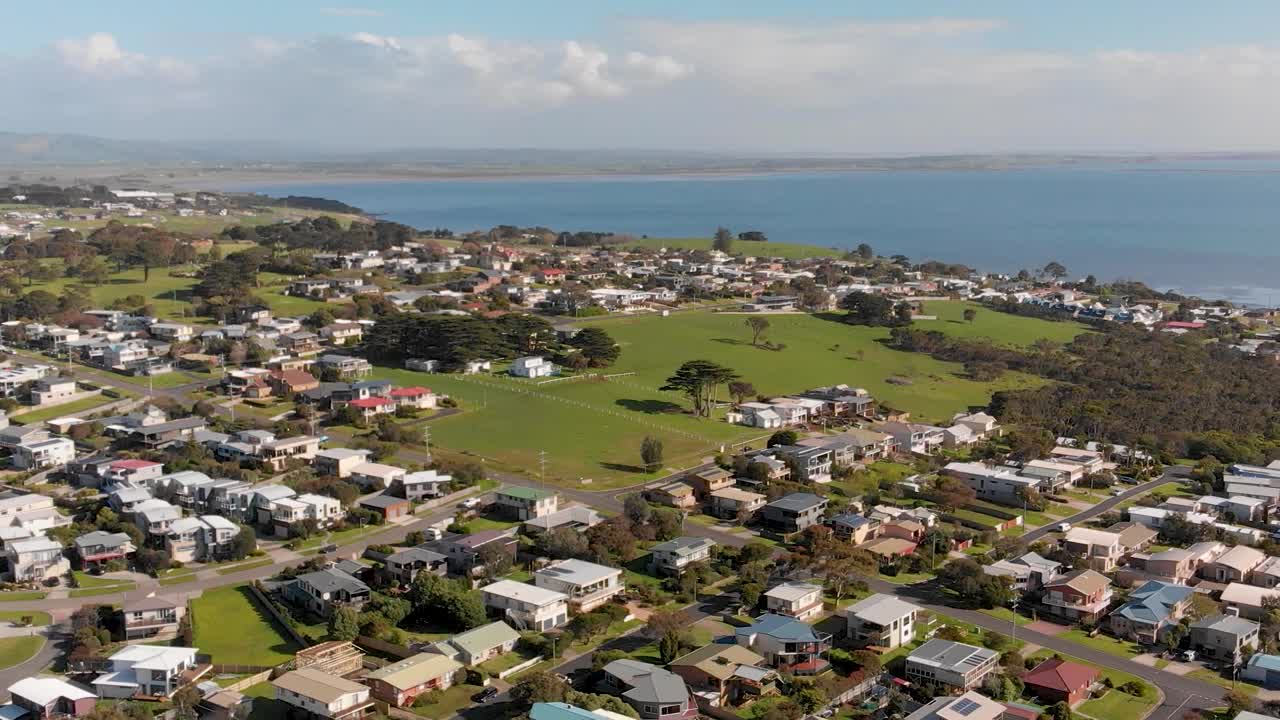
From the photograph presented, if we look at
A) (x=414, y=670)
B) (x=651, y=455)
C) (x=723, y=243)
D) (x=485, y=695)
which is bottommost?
(x=485, y=695)

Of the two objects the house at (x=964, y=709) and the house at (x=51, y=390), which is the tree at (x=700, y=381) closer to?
the house at (x=964, y=709)

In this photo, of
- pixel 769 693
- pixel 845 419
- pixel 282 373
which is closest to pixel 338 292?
pixel 282 373

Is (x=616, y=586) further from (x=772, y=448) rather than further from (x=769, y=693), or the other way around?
(x=772, y=448)

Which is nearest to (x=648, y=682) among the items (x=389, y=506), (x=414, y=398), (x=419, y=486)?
(x=389, y=506)

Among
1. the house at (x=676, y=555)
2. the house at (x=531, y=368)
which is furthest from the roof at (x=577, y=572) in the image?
the house at (x=531, y=368)

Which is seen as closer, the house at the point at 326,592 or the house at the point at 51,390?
the house at the point at 326,592

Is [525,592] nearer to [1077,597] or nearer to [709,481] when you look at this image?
[709,481]
